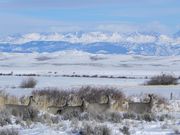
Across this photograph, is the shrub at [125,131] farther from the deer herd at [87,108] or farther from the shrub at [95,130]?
the deer herd at [87,108]

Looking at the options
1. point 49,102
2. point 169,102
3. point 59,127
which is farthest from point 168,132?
point 169,102

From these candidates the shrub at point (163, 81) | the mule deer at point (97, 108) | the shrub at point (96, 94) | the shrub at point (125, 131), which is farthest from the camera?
the shrub at point (163, 81)

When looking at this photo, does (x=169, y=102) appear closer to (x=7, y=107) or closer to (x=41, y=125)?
(x=7, y=107)

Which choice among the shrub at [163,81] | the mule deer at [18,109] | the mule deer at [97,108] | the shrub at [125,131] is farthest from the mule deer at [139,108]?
the shrub at [163,81]

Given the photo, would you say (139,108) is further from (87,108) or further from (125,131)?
(125,131)

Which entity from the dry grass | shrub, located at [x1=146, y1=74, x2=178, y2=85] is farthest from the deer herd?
shrub, located at [x1=146, y1=74, x2=178, y2=85]

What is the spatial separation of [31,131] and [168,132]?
341 cm

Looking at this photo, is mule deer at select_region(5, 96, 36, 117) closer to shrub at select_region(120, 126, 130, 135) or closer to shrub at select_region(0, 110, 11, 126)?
shrub at select_region(0, 110, 11, 126)

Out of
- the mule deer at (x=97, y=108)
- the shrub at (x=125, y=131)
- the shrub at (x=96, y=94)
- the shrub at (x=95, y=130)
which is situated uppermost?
the shrub at (x=96, y=94)

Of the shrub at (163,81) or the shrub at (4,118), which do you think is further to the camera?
the shrub at (163,81)

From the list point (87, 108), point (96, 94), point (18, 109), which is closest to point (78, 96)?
point (96, 94)

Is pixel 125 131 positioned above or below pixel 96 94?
below

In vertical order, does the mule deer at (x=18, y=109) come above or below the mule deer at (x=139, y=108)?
above

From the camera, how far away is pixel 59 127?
564 inches
